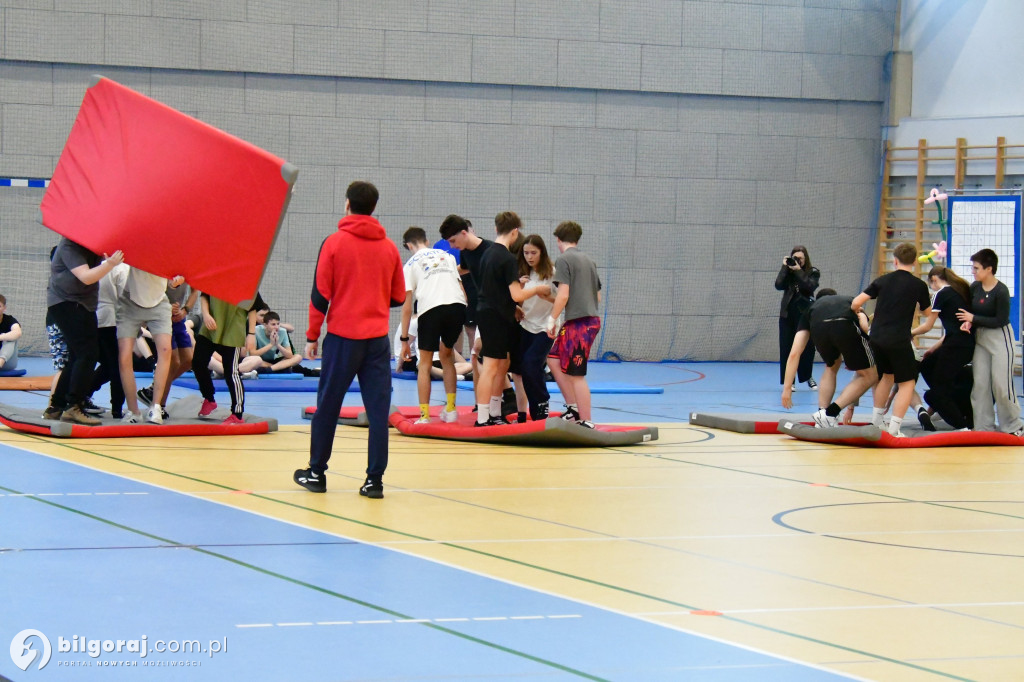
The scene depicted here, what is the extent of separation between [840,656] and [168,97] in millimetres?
14709

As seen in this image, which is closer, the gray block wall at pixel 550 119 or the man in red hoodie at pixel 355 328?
the man in red hoodie at pixel 355 328

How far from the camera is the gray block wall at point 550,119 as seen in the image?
16.5 meters

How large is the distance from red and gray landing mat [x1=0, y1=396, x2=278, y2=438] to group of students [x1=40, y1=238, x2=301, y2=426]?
11 centimetres

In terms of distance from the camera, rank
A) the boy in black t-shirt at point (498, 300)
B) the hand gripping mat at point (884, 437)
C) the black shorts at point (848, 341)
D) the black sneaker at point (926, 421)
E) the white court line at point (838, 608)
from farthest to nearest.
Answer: the black sneaker at point (926, 421) < the black shorts at point (848, 341) < the hand gripping mat at point (884, 437) < the boy in black t-shirt at point (498, 300) < the white court line at point (838, 608)

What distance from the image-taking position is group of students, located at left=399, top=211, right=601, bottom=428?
8.91 metres

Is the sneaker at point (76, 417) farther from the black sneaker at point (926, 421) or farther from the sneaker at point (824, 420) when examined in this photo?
the black sneaker at point (926, 421)

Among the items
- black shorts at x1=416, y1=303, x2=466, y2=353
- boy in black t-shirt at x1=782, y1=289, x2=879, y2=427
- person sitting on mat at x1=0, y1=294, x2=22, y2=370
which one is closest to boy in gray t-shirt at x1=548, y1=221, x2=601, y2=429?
black shorts at x1=416, y1=303, x2=466, y2=353

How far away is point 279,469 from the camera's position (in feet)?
24.3

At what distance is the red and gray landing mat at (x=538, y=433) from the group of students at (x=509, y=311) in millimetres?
124

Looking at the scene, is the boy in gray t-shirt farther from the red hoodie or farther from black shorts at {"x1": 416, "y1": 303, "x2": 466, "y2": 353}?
the red hoodie

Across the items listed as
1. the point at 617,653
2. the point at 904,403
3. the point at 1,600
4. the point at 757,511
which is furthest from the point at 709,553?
the point at 904,403

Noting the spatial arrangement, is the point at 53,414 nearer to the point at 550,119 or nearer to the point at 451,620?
the point at 451,620

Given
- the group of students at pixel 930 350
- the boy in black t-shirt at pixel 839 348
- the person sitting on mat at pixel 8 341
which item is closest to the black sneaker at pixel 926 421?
the group of students at pixel 930 350

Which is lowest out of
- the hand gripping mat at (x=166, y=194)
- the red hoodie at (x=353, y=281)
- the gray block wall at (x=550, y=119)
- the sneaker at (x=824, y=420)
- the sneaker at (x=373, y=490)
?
the sneaker at (x=373, y=490)
